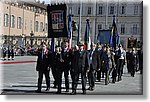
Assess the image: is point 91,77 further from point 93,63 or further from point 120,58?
point 120,58

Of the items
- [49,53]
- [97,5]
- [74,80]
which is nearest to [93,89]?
[74,80]

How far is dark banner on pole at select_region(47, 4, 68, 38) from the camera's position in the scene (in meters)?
7.67

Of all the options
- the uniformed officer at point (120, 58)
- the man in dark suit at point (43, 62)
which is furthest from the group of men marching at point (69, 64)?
the uniformed officer at point (120, 58)

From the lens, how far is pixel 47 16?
7.80 meters

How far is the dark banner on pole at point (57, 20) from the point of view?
25.2ft

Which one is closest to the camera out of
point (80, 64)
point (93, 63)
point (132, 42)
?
point (80, 64)

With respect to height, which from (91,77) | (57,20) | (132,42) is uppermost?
(57,20)

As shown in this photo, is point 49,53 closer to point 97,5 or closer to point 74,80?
point 74,80

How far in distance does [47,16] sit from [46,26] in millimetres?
219

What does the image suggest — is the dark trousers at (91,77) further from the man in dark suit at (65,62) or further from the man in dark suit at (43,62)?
the man in dark suit at (43,62)

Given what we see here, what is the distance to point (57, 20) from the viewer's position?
7711mm

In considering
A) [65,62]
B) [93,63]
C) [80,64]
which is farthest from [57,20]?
[93,63]

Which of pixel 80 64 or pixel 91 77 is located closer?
pixel 80 64

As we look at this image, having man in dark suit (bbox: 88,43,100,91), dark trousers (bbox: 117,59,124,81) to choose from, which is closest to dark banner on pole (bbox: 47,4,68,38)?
man in dark suit (bbox: 88,43,100,91)
